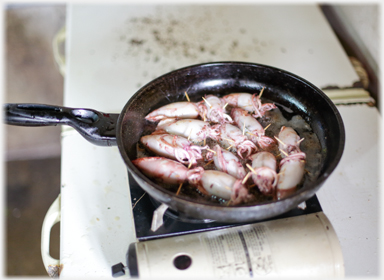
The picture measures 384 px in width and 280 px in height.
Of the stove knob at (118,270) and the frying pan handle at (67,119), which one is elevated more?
the frying pan handle at (67,119)

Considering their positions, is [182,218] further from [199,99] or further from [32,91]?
[32,91]

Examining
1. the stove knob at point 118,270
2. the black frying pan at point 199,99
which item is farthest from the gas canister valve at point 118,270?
the black frying pan at point 199,99

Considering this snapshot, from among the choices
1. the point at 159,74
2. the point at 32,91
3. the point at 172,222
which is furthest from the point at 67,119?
the point at 32,91

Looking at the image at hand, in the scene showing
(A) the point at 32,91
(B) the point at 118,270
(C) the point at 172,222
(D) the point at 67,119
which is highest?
(A) the point at 32,91

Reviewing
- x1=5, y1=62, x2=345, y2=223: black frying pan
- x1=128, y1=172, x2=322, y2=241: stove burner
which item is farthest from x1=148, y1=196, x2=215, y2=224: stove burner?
x1=5, y1=62, x2=345, y2=223: black frying pan

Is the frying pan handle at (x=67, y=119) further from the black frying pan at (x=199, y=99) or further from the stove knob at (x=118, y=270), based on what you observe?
the stove knob at (x=118, y=270)

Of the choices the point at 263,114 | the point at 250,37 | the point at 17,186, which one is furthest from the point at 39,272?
the point at 250,37
